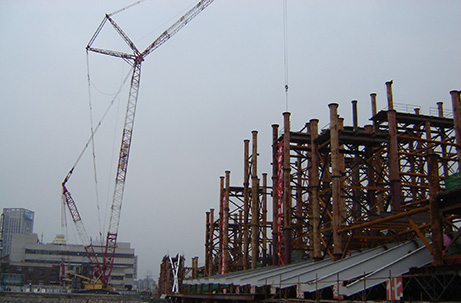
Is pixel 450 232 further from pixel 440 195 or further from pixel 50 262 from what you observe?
pixel 50 262

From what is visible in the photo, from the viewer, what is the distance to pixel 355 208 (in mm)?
43719

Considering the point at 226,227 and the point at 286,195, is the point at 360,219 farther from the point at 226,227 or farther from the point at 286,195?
the point at 226,227

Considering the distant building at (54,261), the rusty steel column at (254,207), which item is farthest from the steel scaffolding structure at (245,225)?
the distant building at (54,261)

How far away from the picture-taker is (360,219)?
38469mm

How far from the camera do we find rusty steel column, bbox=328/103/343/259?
1355 inches

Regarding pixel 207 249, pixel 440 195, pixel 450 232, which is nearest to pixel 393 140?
pixel 450 232

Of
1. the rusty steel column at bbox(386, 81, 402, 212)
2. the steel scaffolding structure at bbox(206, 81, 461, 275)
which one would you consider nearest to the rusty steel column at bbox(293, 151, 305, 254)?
the steel scaffolding structure at bbox(206, 81, 461, 275)

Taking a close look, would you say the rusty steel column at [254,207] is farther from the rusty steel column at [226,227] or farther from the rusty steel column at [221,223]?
the rusty steel column at [221,223]

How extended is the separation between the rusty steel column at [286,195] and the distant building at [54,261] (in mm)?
125132

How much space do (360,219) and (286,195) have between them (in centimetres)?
710

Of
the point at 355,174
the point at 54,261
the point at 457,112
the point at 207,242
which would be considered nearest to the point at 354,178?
the point at 355,174

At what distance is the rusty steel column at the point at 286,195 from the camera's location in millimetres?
42719

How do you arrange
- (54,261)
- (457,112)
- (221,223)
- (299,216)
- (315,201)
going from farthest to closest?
(54,261), (221,223), (299,216), (457,112), (315,201)

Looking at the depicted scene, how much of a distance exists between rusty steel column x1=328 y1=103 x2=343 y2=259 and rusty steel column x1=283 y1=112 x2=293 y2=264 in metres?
7.33
